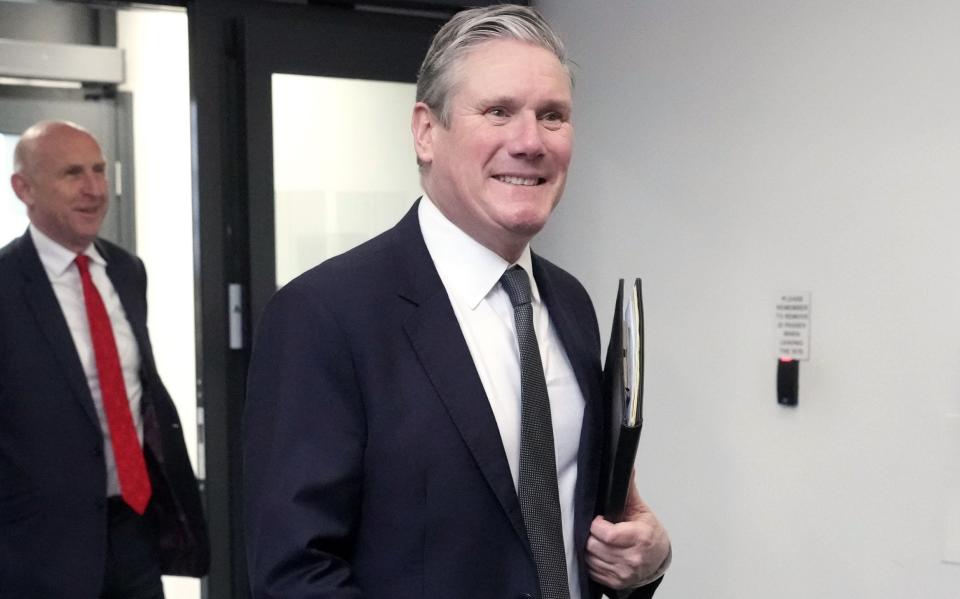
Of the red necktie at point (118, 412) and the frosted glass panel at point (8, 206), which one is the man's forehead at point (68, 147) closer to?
the frosted glass panel at point (8, 206)

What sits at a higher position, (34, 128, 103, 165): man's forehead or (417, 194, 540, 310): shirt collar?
(34, 128, 103, 165): man's forehead

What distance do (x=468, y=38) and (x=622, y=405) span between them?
0.53m

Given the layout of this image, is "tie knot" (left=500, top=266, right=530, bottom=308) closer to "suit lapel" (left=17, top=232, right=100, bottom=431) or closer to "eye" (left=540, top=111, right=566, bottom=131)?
"eye" (left=540, top=111, right=566, bottom=131)

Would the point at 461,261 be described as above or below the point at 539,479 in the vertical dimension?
above

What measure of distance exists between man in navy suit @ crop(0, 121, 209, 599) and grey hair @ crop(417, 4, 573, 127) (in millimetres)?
1806

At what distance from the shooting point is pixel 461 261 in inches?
56.8

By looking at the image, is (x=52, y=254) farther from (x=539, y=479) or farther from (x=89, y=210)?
(x=539, y=479)

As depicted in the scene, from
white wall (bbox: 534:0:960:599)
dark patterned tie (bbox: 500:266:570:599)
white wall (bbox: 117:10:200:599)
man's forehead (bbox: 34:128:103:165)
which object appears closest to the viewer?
dark patterned tie (bbox: 500:266:570:599)

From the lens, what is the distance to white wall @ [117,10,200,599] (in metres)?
3.52

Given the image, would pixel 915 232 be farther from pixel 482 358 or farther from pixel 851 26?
pixel 482 358

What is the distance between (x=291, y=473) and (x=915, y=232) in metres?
1.84

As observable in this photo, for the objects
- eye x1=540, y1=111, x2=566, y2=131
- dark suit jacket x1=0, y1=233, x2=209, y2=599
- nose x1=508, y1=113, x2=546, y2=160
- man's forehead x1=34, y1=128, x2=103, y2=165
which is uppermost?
man's forehead x1=34, y1=128, x2=103, y2=165

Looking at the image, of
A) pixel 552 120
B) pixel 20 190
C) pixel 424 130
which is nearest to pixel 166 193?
pixel 20 190

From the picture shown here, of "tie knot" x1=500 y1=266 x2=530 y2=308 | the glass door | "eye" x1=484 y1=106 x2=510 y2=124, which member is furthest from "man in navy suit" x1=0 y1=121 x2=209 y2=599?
Result: "eye" x1=484 y1=106 x2=510 y2=124
